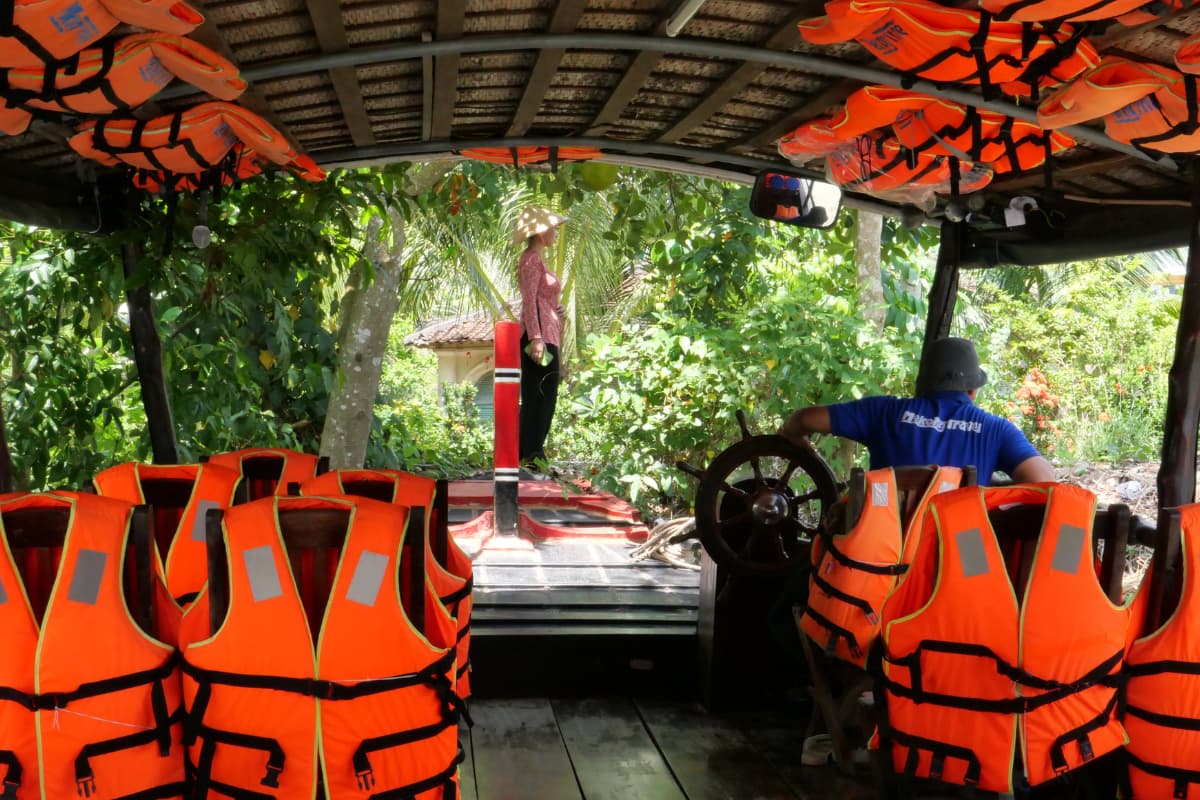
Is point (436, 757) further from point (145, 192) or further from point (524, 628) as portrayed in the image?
point (145, 192)

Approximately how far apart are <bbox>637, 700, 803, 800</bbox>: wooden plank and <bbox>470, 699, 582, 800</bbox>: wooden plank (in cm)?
37

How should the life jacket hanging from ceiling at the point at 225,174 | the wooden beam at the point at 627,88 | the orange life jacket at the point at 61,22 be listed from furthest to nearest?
the life jacket hanging from ceiling at the point at 225,174, the wooden beam at the point at 627,88, the orange life jacket at the point at 61,22

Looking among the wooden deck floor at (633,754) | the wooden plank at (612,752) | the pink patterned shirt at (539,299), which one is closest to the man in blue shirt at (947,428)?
the wooden deck floor at (633,754)

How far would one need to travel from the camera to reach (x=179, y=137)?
346cm

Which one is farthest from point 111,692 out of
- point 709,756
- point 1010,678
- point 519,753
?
point 709,756

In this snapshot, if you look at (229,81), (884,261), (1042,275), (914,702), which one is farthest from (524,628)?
(1042,275)

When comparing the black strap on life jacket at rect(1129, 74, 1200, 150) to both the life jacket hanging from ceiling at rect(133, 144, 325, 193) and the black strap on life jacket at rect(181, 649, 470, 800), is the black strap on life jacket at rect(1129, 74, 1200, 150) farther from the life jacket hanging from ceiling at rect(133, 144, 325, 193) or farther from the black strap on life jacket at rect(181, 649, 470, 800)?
the life jacket hanging from ceiling at rect(133, 144, 325, 193)

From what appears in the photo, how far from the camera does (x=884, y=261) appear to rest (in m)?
8.61

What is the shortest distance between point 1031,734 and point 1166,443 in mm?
2181

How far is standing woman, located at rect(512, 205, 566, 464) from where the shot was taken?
303 inches

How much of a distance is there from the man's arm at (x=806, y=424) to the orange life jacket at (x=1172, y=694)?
4.99ft

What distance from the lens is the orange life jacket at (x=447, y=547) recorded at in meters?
2.86

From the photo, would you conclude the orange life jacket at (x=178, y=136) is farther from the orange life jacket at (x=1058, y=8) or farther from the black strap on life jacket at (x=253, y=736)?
the orange life jacket at (x=1058, y=8)

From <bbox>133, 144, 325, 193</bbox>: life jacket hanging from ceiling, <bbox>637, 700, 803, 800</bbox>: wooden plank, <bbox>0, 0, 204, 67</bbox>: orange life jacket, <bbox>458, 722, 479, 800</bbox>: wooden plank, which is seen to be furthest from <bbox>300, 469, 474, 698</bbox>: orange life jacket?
<bbox>133, 144, 325, 193</bbox>: life jacket hanging from ceiling
